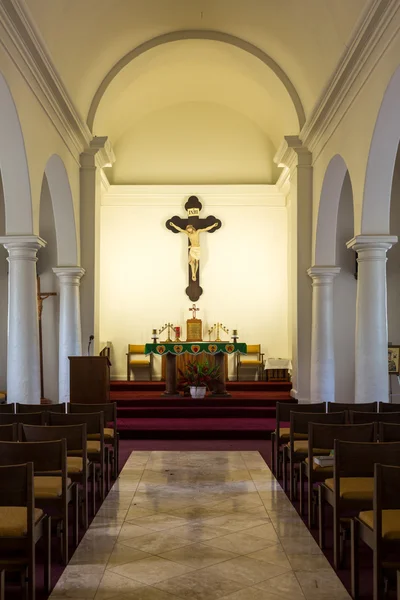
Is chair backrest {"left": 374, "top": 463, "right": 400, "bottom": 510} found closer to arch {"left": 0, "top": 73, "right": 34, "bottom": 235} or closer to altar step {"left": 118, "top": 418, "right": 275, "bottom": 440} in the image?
arch {"left": 0, "top": 73, "right": 34, "bottom": 235}

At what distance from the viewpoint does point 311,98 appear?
1222 centimetres

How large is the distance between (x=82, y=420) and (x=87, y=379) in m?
4.38

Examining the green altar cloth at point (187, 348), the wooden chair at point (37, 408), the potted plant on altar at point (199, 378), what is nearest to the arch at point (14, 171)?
the wooden chair at point (37, 408)

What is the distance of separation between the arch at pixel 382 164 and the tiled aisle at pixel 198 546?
374 centimetres

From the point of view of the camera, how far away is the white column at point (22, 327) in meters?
9.07

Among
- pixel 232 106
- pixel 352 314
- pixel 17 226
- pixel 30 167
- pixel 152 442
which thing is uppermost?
pixel 232 106

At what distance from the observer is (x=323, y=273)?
12.4 m

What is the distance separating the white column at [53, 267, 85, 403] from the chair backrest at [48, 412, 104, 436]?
206 inches

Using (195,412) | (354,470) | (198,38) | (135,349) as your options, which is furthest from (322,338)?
(354,470)

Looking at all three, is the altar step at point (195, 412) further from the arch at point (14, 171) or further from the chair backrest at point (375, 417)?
the chair backrest at point (375, 417)

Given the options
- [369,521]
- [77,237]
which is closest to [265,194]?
[77,237]

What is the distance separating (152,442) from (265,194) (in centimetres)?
805

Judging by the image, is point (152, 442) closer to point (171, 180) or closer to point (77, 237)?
point (77, 237)

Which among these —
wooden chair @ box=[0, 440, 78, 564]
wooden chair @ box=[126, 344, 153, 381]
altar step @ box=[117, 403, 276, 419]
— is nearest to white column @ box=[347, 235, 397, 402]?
altar step @ box=[117, 403, 276, 419]
